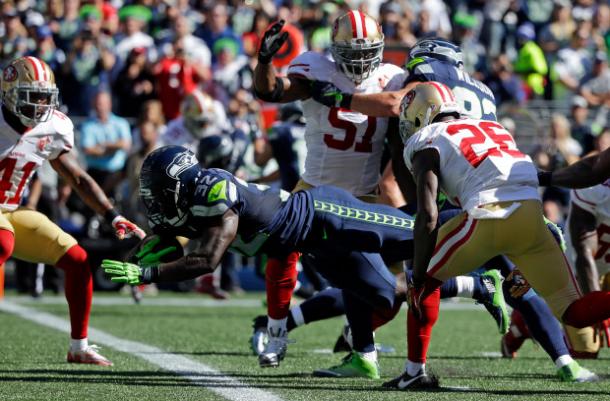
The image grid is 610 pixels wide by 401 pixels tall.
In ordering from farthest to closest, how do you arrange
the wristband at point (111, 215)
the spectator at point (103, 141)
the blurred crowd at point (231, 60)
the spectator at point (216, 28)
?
the spectator at point (216, 28), the spectator at point (103, 141), the blurred crowd at point (231, 60), the wristband at point (111, 215)

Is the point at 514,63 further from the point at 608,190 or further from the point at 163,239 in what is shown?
the point at 163,239

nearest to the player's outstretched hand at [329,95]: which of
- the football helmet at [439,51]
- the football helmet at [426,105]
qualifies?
the football helmet at [439,51]

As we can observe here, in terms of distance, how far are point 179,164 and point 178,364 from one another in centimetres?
140

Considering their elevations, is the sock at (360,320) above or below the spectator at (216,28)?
below

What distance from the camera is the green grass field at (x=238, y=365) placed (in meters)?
5.12

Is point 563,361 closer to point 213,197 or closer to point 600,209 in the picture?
point 600,209

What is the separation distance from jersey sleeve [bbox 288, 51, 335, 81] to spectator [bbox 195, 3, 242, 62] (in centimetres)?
694

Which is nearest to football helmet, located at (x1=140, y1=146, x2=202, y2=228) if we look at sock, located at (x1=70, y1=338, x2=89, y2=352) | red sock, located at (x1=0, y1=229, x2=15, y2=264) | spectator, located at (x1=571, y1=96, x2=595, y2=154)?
red sock, located at (x1=0, y1=229, x2=15, y2=264)

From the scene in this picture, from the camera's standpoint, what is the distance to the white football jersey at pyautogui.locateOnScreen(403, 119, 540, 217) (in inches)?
200

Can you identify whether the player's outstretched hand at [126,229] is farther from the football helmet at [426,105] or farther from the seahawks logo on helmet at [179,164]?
the football helmet at [426,105]

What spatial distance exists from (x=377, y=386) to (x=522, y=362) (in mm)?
1535

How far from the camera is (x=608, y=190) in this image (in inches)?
265

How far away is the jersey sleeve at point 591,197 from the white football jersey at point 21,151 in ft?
9.24

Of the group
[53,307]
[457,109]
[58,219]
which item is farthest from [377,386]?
[58,219]
